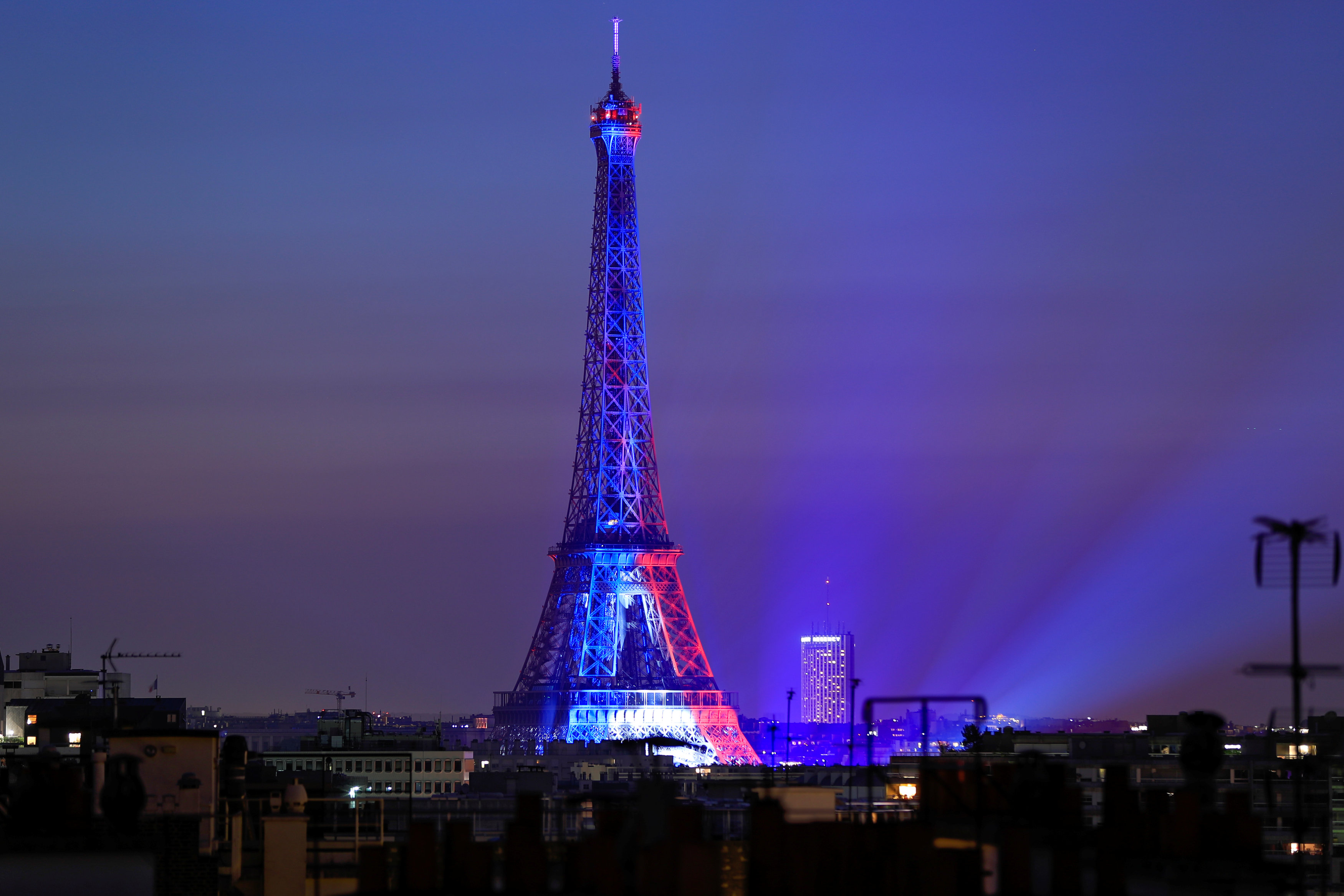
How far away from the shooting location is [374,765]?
5812 inches

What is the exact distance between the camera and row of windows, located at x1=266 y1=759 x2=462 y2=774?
14612cm

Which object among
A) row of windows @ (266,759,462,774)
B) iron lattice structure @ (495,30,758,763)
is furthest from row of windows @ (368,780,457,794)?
iron lattice structure @ (495,30,758,763)

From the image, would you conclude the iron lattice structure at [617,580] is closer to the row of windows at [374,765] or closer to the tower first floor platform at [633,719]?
the tower first floor platform at [633,719]

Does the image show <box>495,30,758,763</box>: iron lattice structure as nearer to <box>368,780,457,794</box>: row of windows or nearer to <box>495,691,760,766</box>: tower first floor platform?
<box>495,691,760,766</box>: tower first floor platform

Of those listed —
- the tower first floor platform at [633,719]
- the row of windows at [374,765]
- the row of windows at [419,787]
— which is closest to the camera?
the row of windows at [419,787]

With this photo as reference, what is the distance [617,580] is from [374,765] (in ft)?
154

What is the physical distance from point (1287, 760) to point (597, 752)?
293ft

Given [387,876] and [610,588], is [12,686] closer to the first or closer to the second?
[610,588]

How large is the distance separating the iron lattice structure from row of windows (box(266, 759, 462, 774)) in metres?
32.5

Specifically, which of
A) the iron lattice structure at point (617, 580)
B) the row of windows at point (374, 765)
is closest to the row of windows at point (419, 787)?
the row of windows at point (374, 765)

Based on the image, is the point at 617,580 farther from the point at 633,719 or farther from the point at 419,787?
the point at 419,787

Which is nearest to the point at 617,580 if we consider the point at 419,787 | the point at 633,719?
the point at 633,719

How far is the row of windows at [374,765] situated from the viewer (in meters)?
146

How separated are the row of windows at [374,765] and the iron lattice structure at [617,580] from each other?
32471mm
